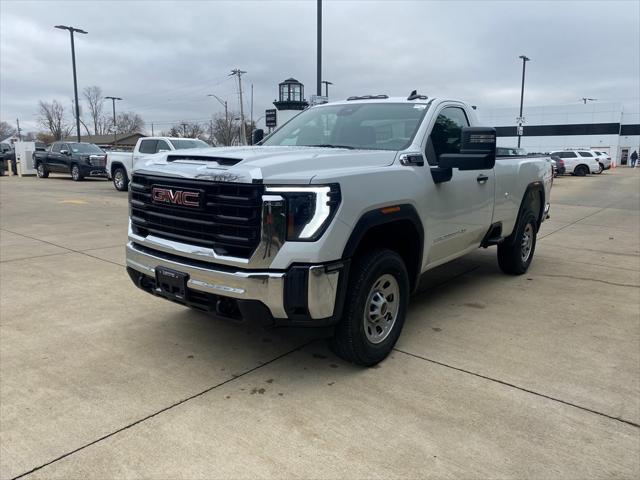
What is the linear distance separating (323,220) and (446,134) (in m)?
2.11

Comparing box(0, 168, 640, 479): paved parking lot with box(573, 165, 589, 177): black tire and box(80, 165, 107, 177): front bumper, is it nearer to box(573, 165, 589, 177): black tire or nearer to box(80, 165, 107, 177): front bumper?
box(80, 165, 107, 177): front bumper

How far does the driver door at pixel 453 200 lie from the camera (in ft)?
14.1

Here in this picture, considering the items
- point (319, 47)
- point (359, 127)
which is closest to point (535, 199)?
point (359, 127)

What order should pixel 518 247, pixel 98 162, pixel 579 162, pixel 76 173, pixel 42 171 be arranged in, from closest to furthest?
pixel 518 247, pixel 98 162, pixel 76 173, pixel 42 171, pixel 579 162

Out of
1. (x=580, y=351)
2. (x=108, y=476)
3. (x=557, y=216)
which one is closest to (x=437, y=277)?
(x=580, y=351)

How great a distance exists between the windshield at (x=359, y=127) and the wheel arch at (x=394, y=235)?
→ 26.4 inches

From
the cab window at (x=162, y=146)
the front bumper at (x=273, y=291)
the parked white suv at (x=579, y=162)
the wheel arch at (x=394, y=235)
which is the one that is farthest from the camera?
the parked white suv at (x=579, y=162)

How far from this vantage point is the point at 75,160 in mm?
23172

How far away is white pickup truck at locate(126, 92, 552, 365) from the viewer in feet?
10.2

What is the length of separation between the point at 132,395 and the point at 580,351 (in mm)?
3428

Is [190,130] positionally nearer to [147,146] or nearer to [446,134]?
[147,146]

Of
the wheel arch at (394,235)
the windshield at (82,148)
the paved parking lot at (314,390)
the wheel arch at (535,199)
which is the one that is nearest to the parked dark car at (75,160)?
the windshield at (82,148)

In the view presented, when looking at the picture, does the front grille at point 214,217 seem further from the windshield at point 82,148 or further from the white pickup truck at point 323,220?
the windshield at point 82,148

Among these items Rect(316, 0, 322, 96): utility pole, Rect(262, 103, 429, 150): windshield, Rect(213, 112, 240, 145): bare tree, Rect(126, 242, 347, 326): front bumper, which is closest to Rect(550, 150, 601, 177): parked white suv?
Rect(316, 0, 322, 96): utility pole
